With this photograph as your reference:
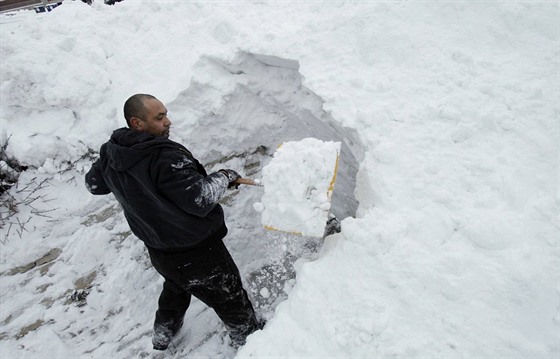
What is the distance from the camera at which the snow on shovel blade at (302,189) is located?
2207 millimetres

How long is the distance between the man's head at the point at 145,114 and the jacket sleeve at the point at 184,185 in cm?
32

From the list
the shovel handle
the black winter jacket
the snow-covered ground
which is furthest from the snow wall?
the black winter jacket

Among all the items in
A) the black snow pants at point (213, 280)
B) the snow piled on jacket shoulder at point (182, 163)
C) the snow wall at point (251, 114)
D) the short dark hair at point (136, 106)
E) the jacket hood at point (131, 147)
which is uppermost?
the short dark hair at point (136, 106)

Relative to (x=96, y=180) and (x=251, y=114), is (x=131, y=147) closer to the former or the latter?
(x=96, y=180)

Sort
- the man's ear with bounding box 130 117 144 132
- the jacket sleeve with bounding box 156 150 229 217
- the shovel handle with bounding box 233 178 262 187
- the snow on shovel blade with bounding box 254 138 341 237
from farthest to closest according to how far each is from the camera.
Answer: the shovel handle with bounding box 233 178 262 187, the man's ear with bounding box 130 117 144 132, the snow on shovel blade with bounding box 254 138 341 237, the jacket sleeve with bounding box 156 150 229 217

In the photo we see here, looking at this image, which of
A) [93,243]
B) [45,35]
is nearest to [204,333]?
[93,243]

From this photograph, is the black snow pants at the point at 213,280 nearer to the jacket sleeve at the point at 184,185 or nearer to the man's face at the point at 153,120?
the jacket sleeve at the point at 184,185

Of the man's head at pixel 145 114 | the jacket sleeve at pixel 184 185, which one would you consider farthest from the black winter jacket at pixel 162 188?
the man's head at pixel 145 114

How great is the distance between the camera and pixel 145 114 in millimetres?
2293

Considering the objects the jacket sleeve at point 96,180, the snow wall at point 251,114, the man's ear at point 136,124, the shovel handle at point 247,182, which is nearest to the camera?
the man's ear at point 136,124

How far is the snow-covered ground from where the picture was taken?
1.86 meters

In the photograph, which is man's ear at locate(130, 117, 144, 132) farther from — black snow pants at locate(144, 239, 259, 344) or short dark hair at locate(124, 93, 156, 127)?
black snow pants at locate(144, 239, 259, 344)

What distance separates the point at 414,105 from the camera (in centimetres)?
256

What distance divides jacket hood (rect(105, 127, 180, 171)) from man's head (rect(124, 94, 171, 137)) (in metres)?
0.11
